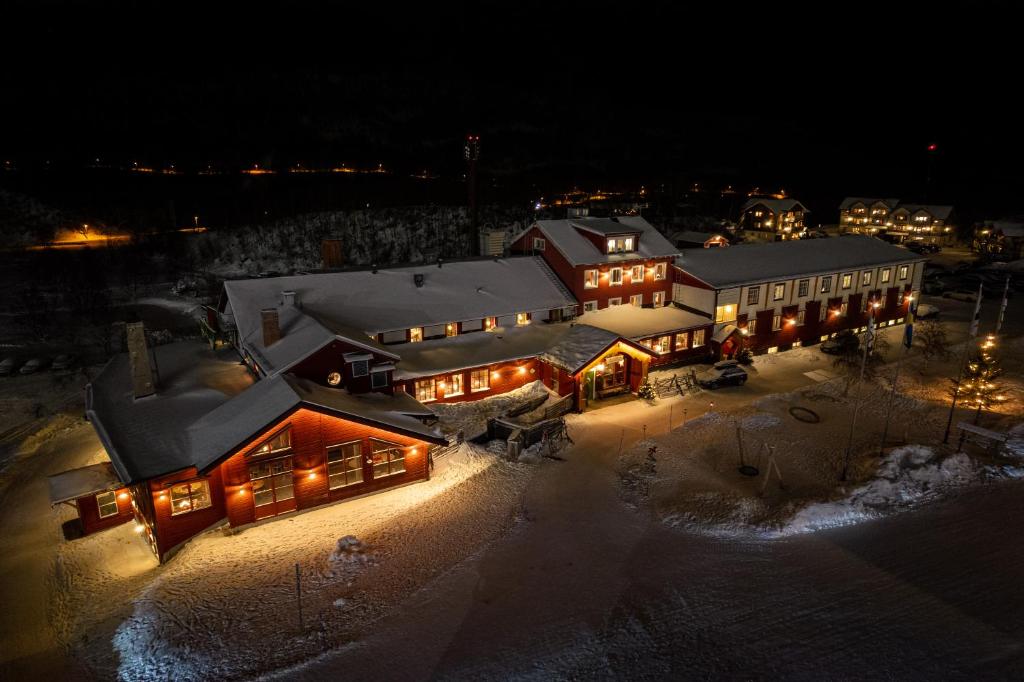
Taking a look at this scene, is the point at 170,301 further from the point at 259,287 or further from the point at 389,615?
the point at 389,615

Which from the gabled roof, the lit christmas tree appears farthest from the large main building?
the gabled roof

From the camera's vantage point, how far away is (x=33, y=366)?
40.5 meters

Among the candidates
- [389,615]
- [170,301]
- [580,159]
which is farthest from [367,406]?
[580,159]

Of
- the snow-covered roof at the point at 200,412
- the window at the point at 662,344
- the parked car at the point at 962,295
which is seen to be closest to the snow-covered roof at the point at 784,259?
the window at the point at 662,344

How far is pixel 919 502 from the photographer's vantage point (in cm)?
2109

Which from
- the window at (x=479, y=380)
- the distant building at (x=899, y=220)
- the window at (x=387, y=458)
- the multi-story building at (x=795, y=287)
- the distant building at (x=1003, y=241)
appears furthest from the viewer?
the distant building at (x=899, y=220)

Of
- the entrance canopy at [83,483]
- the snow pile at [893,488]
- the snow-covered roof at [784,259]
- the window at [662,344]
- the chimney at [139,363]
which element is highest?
the snow-covered roof at [784,259]

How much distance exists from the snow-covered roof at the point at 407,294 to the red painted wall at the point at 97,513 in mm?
9659

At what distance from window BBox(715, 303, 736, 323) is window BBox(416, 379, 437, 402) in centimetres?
2040

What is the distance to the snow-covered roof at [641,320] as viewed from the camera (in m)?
36.4

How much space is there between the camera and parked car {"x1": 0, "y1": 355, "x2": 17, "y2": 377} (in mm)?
39656

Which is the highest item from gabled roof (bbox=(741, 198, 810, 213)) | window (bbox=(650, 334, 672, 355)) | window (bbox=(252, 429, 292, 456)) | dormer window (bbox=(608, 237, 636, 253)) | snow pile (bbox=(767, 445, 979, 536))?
gabled roof (bbox=(741, 198, 810, 213))

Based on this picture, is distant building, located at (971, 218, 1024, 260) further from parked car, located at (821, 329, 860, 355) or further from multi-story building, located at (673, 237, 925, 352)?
parked car, located at (821, 329, 860, 355)

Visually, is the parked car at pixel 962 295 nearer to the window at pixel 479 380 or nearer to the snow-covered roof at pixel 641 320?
the snow-covered roof at pixel 641 320
